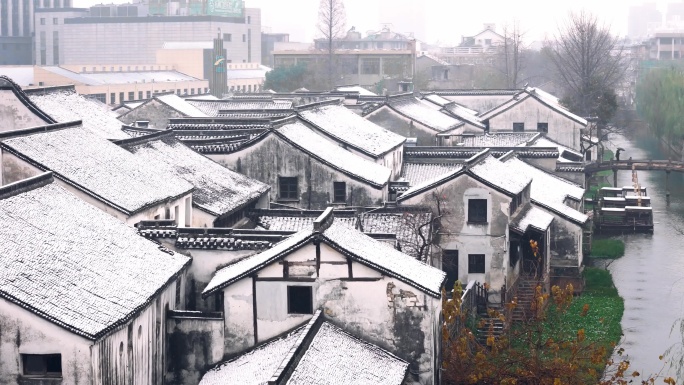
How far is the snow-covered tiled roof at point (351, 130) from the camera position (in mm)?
44188

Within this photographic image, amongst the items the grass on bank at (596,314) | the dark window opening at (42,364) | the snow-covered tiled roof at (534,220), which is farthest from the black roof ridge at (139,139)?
the dark window opening at (42,364)

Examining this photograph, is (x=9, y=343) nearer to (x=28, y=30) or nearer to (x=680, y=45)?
(x=28, y=30)

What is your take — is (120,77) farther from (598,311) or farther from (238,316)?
(238,316)

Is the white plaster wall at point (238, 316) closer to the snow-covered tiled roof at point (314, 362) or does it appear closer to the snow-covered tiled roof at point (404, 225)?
the snow-covered tiled roof at point (314, 362)

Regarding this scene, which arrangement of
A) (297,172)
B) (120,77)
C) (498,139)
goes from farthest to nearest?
(120,77) < (498,139) < (297,172)

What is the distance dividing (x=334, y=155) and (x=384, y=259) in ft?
52.8

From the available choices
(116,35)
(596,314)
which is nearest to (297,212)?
(596,314)

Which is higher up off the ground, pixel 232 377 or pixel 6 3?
pixel 6 3

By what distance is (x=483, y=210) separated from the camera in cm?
3638

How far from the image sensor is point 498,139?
60.4m

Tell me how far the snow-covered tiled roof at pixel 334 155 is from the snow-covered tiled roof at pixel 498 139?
16181mm

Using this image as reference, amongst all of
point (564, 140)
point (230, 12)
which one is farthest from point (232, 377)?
point (230, 12)

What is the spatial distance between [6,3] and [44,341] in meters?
127

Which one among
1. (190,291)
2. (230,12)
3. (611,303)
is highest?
(230,12)
